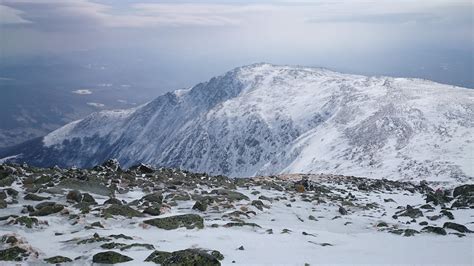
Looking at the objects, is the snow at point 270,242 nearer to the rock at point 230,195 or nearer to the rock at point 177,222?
the rock at point 177,222

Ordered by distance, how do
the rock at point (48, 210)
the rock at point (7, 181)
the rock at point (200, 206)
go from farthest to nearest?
the rock at point (7, 181)
the rock at point (200, 206)
the rock at point (48, 210)

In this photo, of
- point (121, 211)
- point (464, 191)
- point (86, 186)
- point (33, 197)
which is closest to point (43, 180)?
point (86, 186)

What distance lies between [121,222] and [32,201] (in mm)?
7212

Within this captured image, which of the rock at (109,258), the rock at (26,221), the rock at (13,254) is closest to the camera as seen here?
the rock at (109,258)

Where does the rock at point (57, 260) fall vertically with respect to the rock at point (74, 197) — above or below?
above

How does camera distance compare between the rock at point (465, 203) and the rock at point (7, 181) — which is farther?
the rock at point (465, 203)

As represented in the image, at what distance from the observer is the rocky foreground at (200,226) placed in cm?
1575

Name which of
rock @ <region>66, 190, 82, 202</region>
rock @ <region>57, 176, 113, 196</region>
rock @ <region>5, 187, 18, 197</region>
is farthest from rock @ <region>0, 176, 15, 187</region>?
rock @ <region>66, 190, 82, 202</region>

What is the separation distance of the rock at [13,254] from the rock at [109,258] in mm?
2795

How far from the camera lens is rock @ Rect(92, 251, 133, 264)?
1437 centimetres

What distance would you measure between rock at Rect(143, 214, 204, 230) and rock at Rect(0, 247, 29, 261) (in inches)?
254

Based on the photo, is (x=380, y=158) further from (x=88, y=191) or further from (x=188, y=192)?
(x=88, y=191)

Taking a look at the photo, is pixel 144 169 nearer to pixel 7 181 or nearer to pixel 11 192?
pixel 7 181

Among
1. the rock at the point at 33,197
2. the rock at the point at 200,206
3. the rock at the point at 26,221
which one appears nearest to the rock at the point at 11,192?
the rock at the point at 33,197
